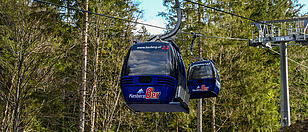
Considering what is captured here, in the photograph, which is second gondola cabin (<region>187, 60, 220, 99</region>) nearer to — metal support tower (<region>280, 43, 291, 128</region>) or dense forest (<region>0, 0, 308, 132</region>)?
dense forest (<region>0, 0, 308, 132</region>)

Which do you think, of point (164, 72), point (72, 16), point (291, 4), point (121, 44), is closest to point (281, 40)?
point (121, 44)

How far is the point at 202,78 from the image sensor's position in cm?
1230

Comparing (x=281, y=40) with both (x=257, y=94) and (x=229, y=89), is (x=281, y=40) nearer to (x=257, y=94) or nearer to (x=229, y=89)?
(x=229, y=89)

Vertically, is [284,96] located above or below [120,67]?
below

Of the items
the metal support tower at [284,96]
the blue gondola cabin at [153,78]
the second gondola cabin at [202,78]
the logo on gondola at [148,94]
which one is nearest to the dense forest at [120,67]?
the metal support tower at [284,96]

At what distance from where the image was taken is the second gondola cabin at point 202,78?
12.2 m

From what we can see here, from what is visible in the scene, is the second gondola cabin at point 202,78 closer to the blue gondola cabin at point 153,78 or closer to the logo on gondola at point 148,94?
the blue gondola cabin at point 153,78

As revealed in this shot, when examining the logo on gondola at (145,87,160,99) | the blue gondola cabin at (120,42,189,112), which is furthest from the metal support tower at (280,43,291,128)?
the logo on gondola at (145,87,160,99)

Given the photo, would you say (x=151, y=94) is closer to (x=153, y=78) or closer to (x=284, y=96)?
(x=153, y=78)

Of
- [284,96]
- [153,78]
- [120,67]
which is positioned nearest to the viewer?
[153,78]

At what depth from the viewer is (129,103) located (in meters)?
7.96

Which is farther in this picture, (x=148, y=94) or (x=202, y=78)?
(x=202, y=78)

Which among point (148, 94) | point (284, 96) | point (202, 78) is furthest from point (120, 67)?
point (148, 94)

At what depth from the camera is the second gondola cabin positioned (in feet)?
40.0
